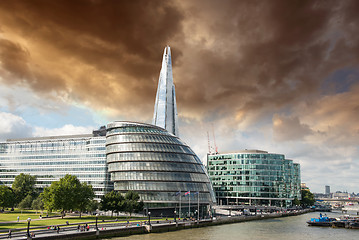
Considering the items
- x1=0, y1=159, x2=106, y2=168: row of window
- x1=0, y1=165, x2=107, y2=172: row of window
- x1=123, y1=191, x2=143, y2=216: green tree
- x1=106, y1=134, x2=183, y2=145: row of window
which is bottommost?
x1=123, y1=191, x2=143, y2=216: green tree

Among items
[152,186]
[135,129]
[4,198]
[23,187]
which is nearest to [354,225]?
[152,186]

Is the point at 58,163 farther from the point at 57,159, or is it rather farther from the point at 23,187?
the point at 23,187

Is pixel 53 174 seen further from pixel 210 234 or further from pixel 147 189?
pixel 210 234

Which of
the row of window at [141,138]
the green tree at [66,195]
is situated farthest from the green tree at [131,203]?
the row of window at [141,138]

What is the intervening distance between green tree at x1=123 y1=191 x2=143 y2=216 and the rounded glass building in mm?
7608

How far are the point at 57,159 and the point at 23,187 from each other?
1811 cm

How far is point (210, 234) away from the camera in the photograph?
264ft

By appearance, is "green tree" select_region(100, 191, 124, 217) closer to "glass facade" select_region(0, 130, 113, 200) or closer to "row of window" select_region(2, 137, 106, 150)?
"glass facade" select_region(0, 130, 113, 200)

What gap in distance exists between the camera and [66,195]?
318ft

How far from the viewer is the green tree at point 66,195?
96.0 m

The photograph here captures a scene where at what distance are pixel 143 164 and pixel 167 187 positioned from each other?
11483mm

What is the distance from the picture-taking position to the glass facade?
450 feet

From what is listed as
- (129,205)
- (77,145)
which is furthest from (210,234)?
(77,145)

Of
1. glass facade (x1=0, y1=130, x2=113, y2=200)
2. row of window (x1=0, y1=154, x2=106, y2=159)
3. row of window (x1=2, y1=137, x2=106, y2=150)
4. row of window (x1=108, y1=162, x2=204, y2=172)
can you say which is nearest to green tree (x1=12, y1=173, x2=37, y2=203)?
glass facade (x1=0, y1=130, x2=113, y2=200)
